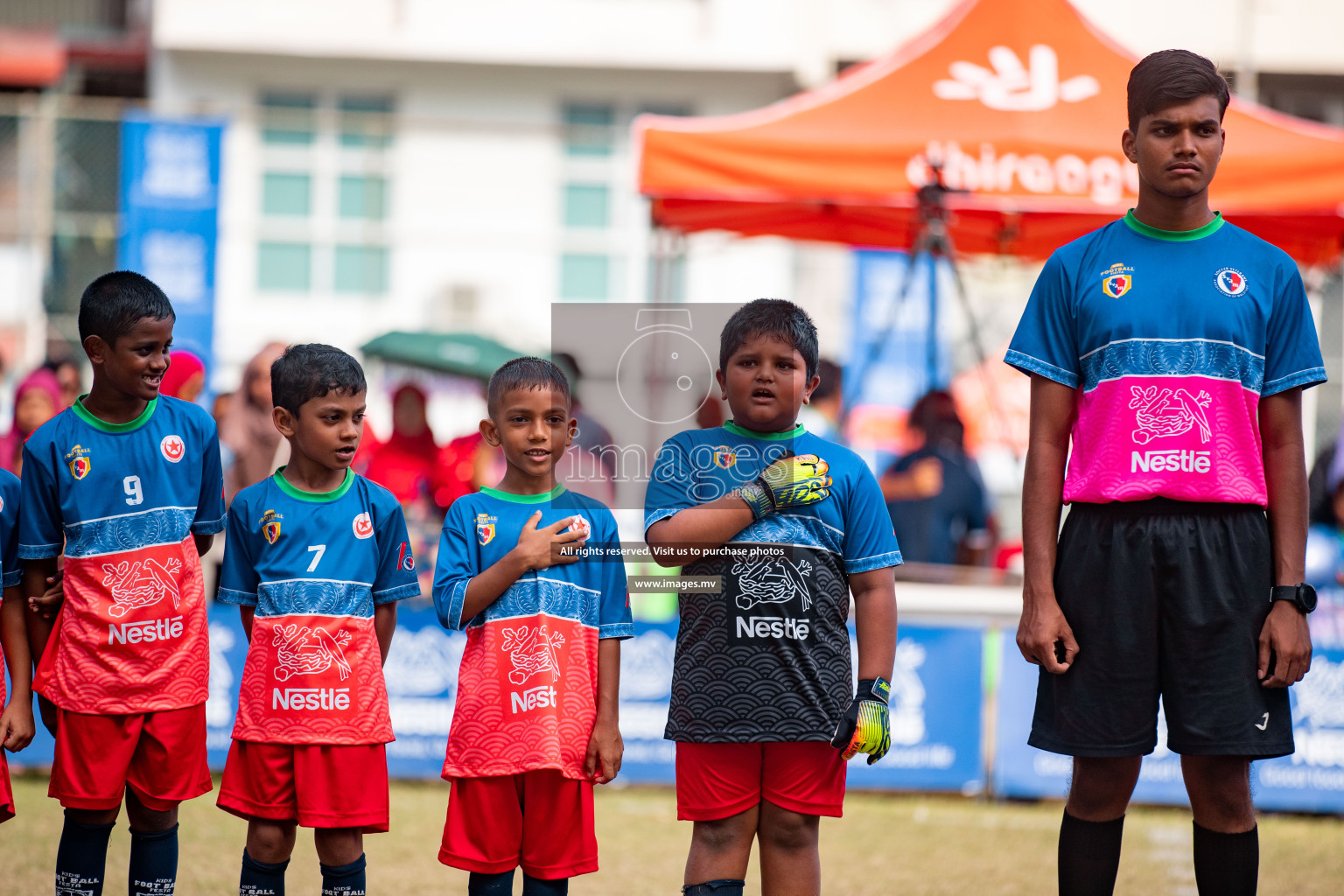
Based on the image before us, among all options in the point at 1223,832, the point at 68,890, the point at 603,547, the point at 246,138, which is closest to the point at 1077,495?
the point at 1223,832

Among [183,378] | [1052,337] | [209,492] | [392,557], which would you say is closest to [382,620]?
[392,557]

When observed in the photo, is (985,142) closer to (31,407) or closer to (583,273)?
(31,407)

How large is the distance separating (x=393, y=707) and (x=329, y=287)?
9.18 meters

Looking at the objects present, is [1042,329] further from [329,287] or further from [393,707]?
[329,287]

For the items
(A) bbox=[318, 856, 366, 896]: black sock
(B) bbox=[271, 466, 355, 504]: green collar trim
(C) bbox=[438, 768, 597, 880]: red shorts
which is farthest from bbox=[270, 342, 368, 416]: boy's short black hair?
(A) bbox=[318, 856, 366, 896]: black sock

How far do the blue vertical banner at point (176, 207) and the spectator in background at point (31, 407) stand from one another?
4.66m

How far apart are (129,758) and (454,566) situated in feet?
3.13

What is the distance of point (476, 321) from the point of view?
14336 mm

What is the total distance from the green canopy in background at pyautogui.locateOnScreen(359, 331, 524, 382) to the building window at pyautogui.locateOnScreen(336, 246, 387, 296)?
3025 mm

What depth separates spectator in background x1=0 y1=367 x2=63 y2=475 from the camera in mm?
6605

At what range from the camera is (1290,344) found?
2.96m

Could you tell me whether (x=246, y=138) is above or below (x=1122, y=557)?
above

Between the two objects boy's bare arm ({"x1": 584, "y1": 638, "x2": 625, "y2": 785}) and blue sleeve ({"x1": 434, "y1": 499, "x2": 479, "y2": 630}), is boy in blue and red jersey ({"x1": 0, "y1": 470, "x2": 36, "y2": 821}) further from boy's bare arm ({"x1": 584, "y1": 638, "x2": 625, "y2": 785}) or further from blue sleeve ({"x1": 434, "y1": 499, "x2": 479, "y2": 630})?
boy's bare arm ({"x1": 584, "y1": 638, "x2": 625, "y2": 785})

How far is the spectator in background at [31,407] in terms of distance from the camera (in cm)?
661
